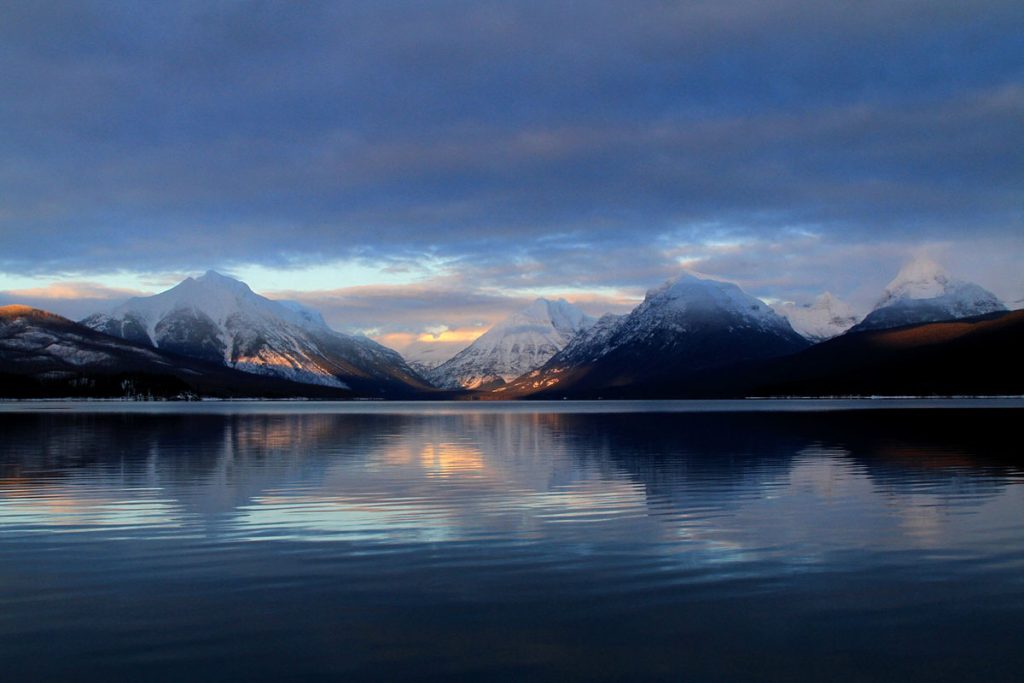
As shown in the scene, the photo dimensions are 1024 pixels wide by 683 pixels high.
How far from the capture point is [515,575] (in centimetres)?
2523

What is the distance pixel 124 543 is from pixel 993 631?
26189mm

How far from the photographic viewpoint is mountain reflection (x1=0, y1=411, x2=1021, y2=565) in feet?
105

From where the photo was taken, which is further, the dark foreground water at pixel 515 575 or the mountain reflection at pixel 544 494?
the mountain reflection at pixel 544 494

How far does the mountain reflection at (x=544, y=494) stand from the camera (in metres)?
32.1

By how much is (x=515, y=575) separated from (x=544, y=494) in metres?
19.8

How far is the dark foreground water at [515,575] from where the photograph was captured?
17484 mm

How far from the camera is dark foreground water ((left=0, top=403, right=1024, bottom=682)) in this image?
17.5 metres

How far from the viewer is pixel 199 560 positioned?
27.7 m

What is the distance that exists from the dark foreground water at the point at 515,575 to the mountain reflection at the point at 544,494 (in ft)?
0.86

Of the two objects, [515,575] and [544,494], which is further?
[544,494]

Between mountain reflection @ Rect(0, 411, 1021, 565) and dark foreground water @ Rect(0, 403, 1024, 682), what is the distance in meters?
0.26

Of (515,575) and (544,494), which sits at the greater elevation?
(515,575)

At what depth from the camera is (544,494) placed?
1768 inches

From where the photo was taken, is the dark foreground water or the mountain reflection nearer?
the dark foreground water
